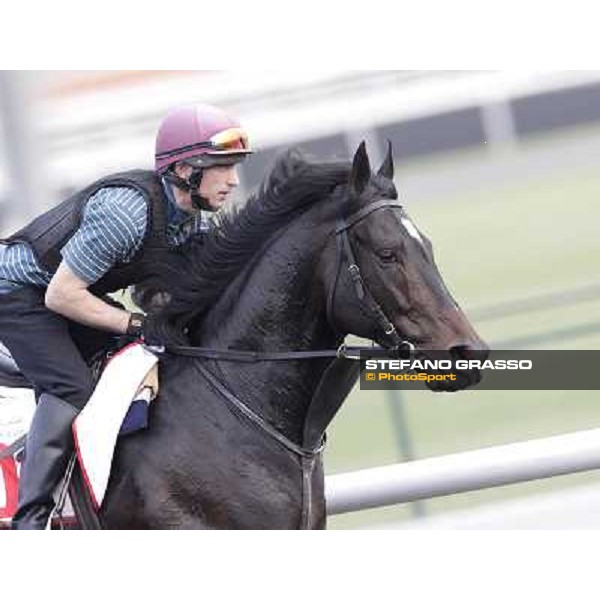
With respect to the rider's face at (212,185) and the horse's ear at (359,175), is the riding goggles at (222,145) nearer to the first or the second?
the rider's face at (212,185)

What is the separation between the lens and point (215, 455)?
12.6ft

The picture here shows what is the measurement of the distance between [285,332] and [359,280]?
0.28m

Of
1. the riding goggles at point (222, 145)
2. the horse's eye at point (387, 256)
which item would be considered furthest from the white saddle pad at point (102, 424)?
the horse's eye at point (387, 256)

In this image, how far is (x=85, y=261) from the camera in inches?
150

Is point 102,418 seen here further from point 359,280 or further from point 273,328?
point 359,280

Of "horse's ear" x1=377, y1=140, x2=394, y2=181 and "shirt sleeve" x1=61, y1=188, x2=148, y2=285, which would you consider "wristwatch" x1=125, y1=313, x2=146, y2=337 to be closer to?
"shirt sleeve" x1=61, y1=188, x2=148, y2=285

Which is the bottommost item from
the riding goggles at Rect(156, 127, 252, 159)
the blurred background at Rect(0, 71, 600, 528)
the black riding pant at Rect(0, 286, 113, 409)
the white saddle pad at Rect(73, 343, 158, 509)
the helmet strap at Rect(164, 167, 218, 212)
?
the blurred background at Rect(0, 71, 600, 528)

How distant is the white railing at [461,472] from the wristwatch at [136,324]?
1.06 meters

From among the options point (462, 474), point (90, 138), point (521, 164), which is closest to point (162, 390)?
point (462, 474)

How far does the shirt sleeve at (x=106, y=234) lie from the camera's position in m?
3.79

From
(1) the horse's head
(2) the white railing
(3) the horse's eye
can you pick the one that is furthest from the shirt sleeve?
(2) the white railing

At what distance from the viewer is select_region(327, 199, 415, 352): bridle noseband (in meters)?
3.70

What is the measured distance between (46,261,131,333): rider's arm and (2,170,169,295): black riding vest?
117 millimetres

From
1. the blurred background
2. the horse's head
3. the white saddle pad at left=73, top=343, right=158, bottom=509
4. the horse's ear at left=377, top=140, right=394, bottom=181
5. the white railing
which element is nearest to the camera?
the horse's head
